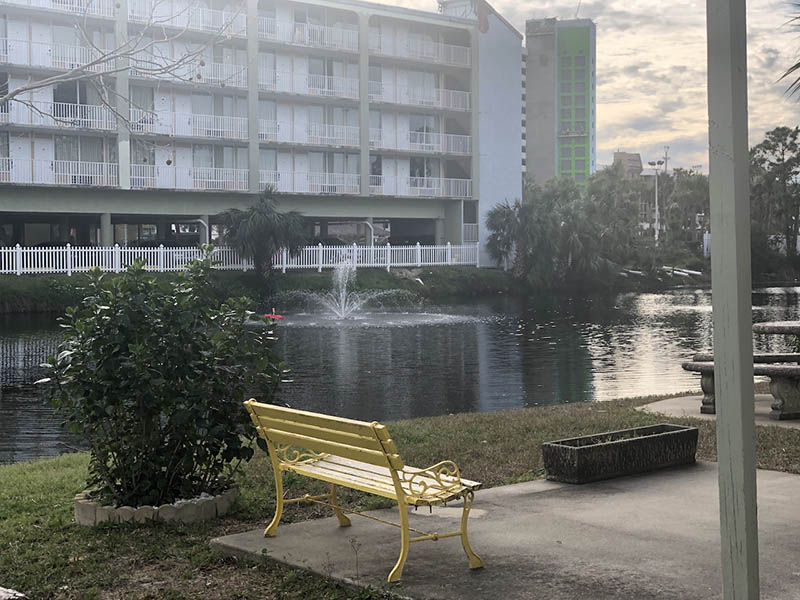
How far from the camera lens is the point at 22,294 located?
40344mm

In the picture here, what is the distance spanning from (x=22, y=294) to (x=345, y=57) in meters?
23.8

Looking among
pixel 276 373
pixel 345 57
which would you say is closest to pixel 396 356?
pixel 276 373

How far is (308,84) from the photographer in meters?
55.8

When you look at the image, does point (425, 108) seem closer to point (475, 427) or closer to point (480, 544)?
point (475, 427)

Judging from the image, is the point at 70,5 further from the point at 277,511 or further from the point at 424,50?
the point at 277,511

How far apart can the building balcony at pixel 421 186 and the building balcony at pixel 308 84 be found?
475cm

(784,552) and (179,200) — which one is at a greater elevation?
(179,200)

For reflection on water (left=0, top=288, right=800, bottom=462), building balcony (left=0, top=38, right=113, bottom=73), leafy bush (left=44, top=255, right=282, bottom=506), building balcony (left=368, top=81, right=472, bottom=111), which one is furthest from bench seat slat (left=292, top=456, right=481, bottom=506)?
building balcony (left=368, top=81, right=472, bottom=111)

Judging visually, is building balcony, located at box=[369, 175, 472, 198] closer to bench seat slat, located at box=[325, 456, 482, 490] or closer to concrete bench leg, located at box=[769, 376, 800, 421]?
concrete bench leg, located at box=[769, 376, 800, 421]

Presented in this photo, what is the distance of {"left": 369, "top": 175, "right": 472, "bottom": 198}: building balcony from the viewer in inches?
2281

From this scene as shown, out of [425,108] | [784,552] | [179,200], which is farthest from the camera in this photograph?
[425,108]

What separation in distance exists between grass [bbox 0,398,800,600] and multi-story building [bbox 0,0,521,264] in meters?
34.6

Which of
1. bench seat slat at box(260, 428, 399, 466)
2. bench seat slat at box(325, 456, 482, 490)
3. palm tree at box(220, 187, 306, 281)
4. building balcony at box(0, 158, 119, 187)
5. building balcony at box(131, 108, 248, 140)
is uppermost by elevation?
building balcony at box(131, 108, 248, 140)

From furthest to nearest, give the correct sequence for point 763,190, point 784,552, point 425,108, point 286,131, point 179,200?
point 763,190 → point 425,108 → point 286,131 → point 179,200 → point 784,552
